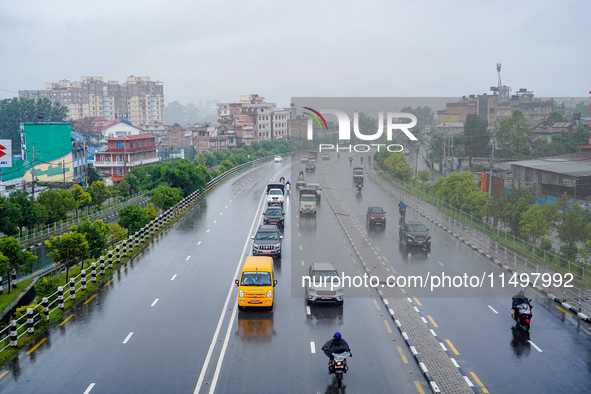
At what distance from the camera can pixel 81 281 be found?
2683cm

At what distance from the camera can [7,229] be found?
40.9 meters

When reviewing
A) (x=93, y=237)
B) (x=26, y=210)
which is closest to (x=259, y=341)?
(x=93, y=237)

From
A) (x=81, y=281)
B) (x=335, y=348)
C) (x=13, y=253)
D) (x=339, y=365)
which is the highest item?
(x=13, y=253)

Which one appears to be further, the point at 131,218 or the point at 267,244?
the point at 131,218

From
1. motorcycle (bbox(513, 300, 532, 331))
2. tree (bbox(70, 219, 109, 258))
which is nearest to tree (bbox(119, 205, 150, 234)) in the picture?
tree (bbox(70, 219, 109, 258))

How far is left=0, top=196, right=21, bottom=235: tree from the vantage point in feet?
133

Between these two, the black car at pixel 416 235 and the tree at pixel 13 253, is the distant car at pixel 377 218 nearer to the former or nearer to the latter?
the black car at pixel 416 235

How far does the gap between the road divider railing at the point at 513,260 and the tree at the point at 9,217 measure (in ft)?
100

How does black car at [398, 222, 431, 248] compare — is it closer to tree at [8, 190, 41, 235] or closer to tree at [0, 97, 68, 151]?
tree at [8, 190, 41, 235]

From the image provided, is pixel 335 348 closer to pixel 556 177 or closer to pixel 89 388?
pixel 89 388

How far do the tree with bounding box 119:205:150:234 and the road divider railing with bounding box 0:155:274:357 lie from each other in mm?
549

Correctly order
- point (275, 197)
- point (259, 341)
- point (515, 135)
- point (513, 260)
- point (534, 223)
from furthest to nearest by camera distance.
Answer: point (515, 135)
point (275, 197)
point (534, 223)
point (513, 260)
point (259, 341)

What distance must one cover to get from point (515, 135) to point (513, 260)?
Answer: 6294cm

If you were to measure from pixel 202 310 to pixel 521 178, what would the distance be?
42.9 m
